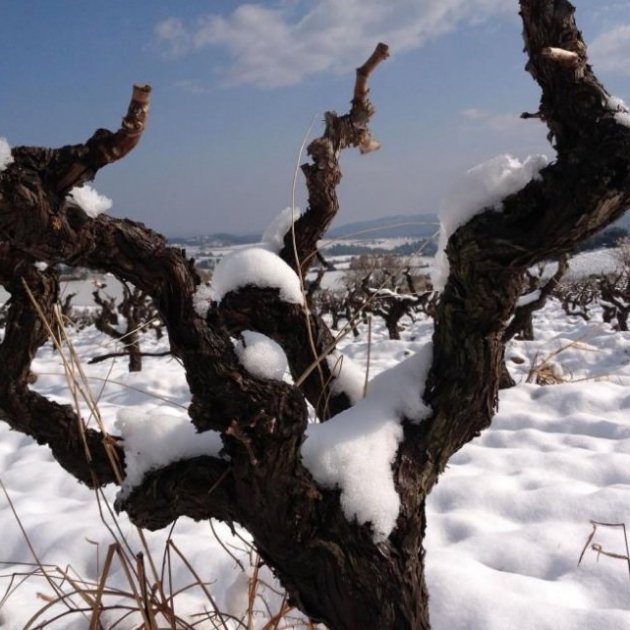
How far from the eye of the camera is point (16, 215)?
0.90 m

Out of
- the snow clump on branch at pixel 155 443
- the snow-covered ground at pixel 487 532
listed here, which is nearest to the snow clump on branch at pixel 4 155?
the snow-covered ground at pixel 487 532

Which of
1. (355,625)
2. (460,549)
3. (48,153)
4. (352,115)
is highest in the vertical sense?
(352,115)

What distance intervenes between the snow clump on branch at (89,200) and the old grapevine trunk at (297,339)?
0.06 ft

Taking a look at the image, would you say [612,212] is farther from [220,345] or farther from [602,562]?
[602,562]

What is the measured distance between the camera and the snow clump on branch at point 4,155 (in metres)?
0.87

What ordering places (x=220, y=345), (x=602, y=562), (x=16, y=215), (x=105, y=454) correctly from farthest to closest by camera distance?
(x=602, y=562), (x=105, y=454), (x=220, y=345), (x=16, y=215)

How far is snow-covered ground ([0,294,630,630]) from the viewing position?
5.94 feet

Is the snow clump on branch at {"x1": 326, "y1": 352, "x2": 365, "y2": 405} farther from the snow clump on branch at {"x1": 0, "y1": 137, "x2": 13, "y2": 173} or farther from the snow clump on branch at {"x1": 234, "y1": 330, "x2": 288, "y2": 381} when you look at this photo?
the snow clump on branch at {"x1": 0, "y1": 137, "x2": 13, "y2": 173}

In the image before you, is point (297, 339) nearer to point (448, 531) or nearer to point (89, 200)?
point (89, 200)

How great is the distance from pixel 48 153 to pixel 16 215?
0.12 meters

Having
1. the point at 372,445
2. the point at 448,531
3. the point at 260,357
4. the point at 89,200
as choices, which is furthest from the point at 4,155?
the point at 448,531

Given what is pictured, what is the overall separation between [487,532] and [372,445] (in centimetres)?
147

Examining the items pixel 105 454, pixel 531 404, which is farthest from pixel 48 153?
pixel 531 404

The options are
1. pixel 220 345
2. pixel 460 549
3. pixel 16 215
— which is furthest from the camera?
pixel 460 549
